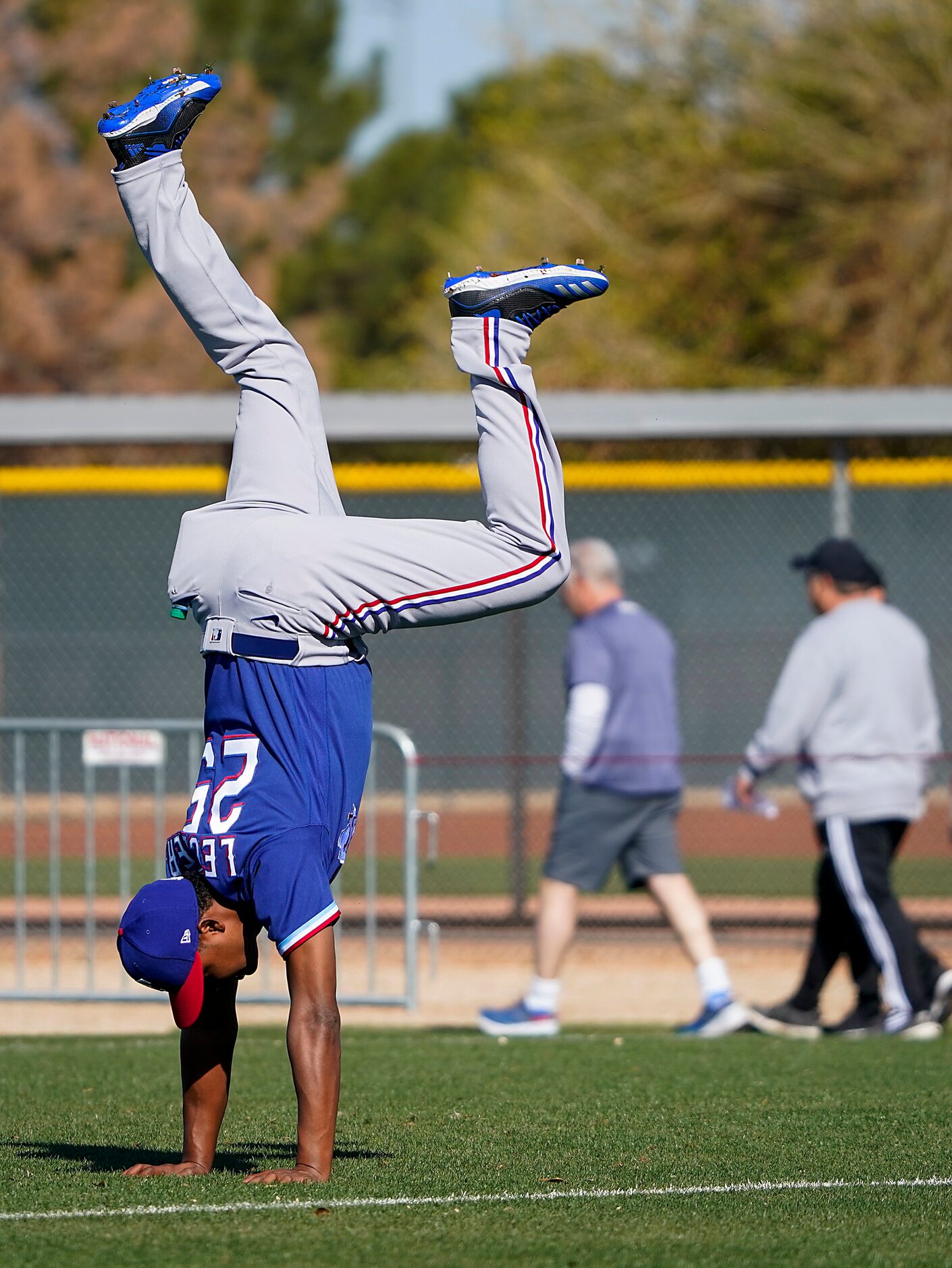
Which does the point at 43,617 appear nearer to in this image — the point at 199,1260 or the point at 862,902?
the point at 862,902

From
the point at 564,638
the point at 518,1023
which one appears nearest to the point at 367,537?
the point at 518,1023

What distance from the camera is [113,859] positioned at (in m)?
11.9

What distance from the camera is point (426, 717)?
45.1 feet

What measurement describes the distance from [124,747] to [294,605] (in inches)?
193

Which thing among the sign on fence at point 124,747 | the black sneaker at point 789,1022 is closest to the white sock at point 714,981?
the black sneaker at point 789,1022

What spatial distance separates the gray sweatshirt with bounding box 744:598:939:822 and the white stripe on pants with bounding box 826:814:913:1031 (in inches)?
4.4

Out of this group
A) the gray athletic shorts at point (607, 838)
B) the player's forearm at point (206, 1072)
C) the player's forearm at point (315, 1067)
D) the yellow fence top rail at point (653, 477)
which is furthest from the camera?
the yellow fence top rail at point (653, 477)

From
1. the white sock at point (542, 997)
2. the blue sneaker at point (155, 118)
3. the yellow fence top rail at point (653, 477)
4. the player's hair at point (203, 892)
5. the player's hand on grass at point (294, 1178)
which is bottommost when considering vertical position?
the white sock at point (542, 997)

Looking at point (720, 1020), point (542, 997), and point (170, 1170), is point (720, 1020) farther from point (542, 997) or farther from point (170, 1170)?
point (170, 1170)

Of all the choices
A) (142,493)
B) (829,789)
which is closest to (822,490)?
(142,493)

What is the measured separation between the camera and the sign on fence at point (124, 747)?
888 cm

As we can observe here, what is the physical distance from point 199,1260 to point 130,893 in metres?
7.17

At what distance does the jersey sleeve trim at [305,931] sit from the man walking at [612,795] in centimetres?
385

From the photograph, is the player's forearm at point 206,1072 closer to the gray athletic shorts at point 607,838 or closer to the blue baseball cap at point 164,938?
the blue baseball cap at point 164,938
